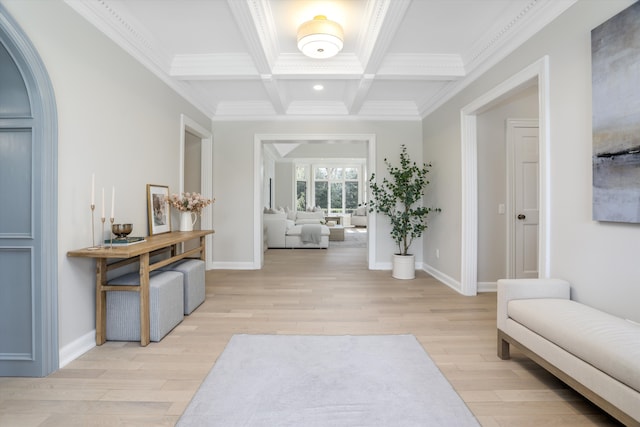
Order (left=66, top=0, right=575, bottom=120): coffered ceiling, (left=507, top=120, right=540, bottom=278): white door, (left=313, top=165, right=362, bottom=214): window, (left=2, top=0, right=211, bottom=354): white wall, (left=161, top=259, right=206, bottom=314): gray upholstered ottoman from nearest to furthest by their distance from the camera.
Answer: (left=2, top=0, right=211, bottom=354): white wall, (left=66, top=0, right=575, bottom=120): coffered ceiling, (left=161, top=259, right=206, bottom=314): gray upholstered ottoman, (left=507, top=120, right=540, bottom=278): white door, (left=313, top=165, right=362, bottom=214): window

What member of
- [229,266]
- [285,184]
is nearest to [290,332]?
[229,266]

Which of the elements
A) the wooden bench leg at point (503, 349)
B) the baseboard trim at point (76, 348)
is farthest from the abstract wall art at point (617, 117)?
the baseboard trim at point (76, 348)

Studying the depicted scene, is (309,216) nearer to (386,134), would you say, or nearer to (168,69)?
(386,134)

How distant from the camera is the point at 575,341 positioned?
1509mm

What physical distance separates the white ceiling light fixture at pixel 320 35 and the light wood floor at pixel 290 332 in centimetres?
249

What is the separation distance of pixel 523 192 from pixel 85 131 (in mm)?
4524

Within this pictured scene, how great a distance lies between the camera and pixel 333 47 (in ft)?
9.07

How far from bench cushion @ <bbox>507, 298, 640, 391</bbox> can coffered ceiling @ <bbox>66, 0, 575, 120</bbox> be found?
6.73 ft

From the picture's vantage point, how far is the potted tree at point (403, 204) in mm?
4504

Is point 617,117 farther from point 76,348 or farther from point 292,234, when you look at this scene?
point 292,234

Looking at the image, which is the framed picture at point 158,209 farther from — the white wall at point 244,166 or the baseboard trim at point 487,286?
the baseboard trim at point 487,286

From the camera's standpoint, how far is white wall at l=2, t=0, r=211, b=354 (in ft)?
6.72

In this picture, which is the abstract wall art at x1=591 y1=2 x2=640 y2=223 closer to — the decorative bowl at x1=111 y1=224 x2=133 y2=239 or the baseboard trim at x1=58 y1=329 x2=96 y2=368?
the decorative bowl at x1=111 y1=224 x2=133 y2=239

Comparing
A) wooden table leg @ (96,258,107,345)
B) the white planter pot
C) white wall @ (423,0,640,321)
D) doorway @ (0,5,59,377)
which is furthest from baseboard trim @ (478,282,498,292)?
doorway @ (0,5,59,377)
